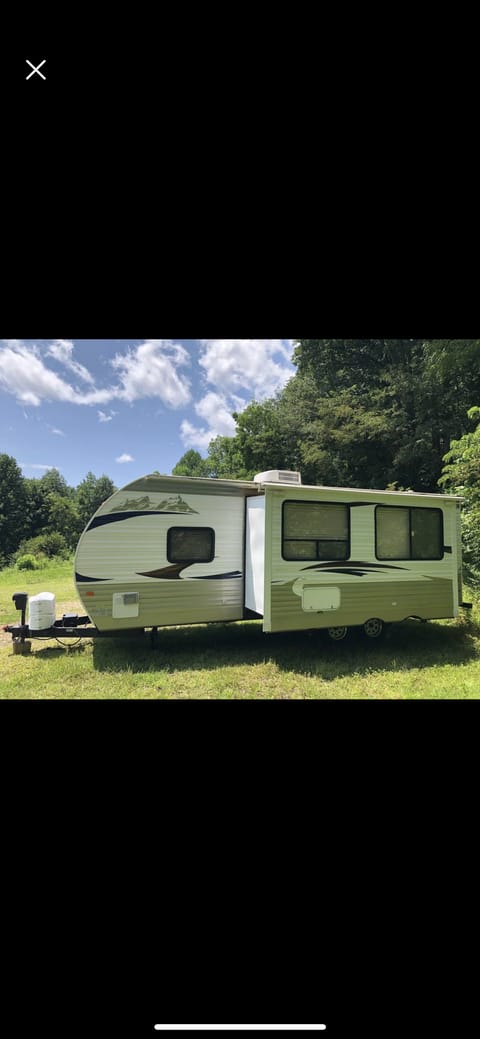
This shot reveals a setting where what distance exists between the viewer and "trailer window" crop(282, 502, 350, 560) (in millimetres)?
4215

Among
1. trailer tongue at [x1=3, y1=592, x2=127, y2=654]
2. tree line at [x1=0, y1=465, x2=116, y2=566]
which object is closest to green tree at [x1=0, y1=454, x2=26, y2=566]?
tree line at [x1=0, y1=465, x2=116, y2=566]

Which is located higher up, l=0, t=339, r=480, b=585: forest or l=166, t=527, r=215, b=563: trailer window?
l=0, t=339, r=480, b=585: forest

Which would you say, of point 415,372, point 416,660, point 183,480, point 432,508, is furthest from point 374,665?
point 415,372

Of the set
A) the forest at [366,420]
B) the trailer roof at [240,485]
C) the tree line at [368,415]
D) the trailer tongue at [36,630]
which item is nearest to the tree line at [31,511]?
the forest at [366,420]

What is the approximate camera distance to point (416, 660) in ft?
13.8

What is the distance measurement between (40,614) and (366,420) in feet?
36.6

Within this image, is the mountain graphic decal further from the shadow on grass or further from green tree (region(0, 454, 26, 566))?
green tree (region(0, 454, 26, 566))

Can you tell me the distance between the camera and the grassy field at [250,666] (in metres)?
3.41

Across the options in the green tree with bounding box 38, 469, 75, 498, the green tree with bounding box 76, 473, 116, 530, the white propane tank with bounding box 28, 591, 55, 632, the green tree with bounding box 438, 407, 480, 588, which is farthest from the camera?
the green tree with bounding box 76, 473, 116, 530

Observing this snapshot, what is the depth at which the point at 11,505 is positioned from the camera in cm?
2103

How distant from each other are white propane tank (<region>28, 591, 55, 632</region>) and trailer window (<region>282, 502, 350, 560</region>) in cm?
285

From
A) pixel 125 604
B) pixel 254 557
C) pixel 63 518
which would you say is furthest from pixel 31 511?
pixel 254 557
